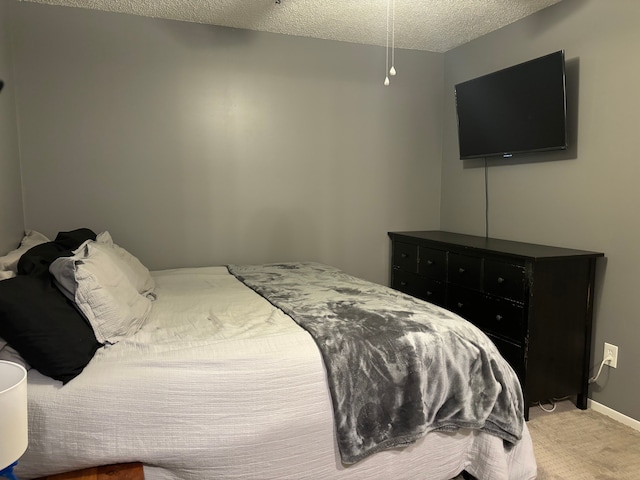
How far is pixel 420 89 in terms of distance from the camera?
12.6 ft

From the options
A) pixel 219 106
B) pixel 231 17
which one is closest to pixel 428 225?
pixel 219 106

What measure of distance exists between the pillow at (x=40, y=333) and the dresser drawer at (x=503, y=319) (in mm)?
2116

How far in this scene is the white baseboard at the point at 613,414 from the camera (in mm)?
2404

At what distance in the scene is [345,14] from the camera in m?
3.06

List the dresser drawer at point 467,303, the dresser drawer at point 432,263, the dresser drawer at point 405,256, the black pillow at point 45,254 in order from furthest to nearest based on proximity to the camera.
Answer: the dresser drawer at point 405,256, the dresser drawer at point 432,263, the dresser drawer at point 467,303, the black pillow at point 45,254

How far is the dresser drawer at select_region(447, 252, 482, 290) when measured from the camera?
282 cm

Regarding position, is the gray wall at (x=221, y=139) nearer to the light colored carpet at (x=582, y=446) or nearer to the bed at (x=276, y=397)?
the bed at (x=276, y=397)

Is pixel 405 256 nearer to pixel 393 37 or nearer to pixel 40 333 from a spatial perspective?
pixel 393 37

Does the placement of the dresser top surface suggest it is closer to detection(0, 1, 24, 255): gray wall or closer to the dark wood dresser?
the dark wood dresser

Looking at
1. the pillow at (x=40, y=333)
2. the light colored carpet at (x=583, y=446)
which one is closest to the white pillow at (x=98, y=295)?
the pillow at (x=40, y=333)

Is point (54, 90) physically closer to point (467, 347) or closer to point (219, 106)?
point (219, 106)

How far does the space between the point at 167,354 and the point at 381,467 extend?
892 mm

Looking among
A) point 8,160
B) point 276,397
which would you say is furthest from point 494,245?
point 8,160

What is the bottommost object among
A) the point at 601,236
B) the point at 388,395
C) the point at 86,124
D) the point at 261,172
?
Result: the point at 388,395
